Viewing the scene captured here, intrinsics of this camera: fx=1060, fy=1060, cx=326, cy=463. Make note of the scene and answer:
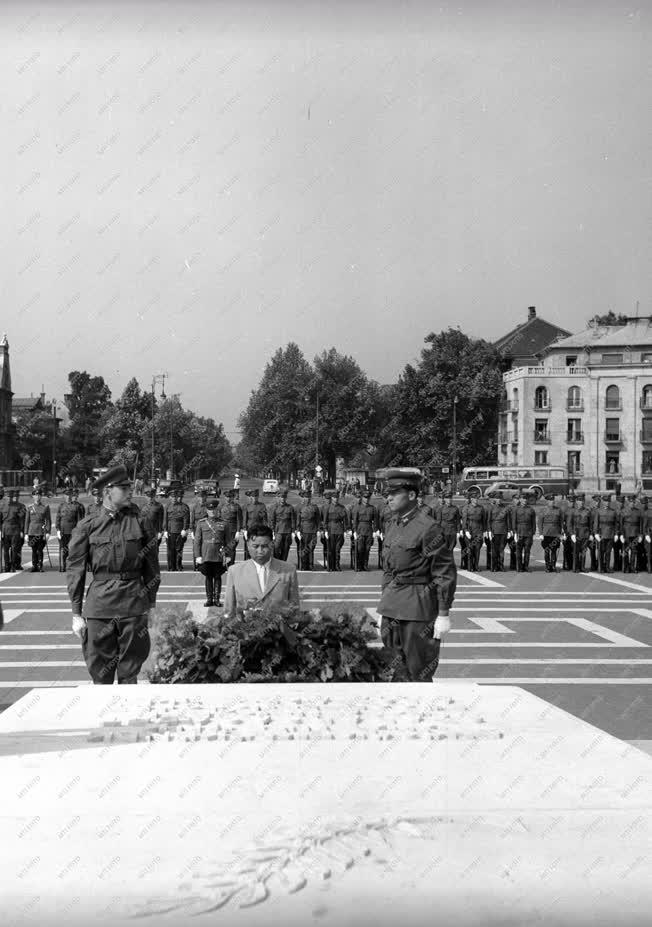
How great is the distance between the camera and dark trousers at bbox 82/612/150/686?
736 cm

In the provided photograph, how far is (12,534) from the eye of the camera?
23.9 m

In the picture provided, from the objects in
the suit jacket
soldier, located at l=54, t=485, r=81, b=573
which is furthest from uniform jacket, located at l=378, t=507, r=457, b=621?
soldier, located at l=54, t=485, r=81, b=573

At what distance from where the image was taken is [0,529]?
2400 cm

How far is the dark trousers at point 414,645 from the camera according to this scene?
725cm

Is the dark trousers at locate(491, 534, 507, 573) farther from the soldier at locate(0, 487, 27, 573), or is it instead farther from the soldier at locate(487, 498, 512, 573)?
the soldier at locate(0, 487, 27, 573)

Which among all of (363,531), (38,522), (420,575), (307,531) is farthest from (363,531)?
(420,575)

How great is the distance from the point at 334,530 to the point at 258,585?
706 inches

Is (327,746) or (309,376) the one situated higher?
(309,376)

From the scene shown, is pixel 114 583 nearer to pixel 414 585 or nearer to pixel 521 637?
pixel 414 585

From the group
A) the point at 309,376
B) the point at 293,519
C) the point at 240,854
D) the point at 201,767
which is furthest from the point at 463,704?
the point at 309,376

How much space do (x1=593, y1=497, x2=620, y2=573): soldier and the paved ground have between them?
5.78ft

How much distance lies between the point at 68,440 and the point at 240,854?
407 feet

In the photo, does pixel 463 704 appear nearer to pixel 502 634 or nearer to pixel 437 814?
pixel 437 814

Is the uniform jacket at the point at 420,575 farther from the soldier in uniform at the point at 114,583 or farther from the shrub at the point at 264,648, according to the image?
the soldier in uniform at the point at 114,583
